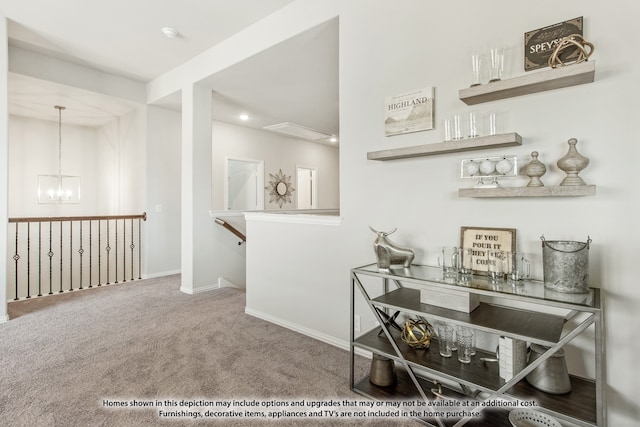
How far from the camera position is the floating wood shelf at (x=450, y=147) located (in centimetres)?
162

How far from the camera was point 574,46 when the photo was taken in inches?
59.5

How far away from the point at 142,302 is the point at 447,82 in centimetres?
373

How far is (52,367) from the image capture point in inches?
86.4

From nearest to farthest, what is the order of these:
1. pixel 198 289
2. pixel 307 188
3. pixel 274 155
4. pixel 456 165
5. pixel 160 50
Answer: pixel 456 165
pixel 160 50
pixel 198 289
pixel 274 155
pixel 307 188

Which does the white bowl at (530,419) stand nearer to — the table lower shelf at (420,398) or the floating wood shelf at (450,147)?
the table lower shelf at (420,398)

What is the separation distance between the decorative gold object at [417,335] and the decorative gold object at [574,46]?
1476 mm

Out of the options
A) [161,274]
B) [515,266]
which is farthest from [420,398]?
[161,274]

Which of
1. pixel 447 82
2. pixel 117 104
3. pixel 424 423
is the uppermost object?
pixel 117 104

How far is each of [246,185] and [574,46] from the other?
578 centimetres

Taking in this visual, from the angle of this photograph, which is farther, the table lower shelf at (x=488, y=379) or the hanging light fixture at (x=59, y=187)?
the hanging light fixture at (x=59, y=187)

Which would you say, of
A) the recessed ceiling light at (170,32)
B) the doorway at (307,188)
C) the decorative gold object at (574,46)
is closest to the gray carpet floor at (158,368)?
the decorative gold object at (574,46)

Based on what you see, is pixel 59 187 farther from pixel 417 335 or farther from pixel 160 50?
pixel 417 335

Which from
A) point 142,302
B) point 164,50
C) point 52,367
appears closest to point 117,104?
point 164,50

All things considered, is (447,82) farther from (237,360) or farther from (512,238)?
(237,360)
